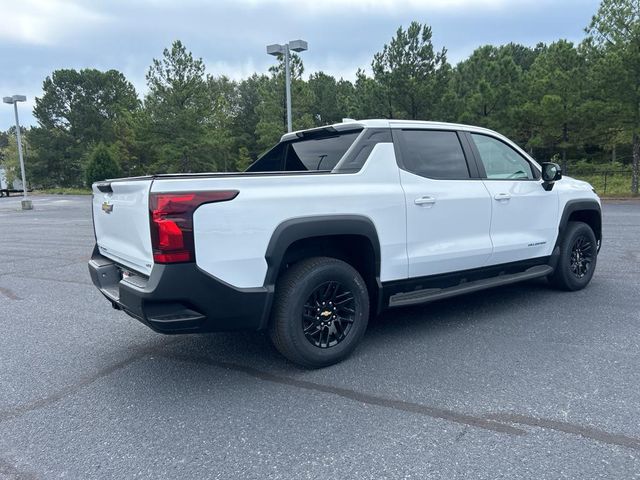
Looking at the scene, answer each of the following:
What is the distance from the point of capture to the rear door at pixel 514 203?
4641mm

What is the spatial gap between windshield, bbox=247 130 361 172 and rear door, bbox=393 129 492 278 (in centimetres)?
53

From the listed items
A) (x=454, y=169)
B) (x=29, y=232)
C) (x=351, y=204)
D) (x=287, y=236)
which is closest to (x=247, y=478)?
(x=287, y=236)

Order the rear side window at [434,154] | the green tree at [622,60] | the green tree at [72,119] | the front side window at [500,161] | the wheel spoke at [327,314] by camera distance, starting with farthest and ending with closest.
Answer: the green tree at [72,119]
the green tree at [622,60]
the front side window at [500,161]
the rear side window at [434,154]
the wheel spoke at [327,314]

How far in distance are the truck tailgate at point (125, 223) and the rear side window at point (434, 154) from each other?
7.02 ft

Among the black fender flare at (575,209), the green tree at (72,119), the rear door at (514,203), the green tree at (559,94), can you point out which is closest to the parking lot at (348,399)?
the rear door at (514,203)

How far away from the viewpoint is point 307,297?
348cm

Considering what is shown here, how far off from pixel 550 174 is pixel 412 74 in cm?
2091

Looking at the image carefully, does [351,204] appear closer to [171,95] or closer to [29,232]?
[29,232]

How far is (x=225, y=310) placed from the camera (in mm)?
3182

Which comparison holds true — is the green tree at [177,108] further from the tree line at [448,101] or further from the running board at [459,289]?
the running board at [459,289]

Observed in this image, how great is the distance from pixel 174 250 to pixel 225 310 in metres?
0.52

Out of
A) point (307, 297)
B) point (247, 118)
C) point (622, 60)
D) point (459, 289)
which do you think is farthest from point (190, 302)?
point (247, 118)

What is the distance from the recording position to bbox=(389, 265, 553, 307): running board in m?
4.01

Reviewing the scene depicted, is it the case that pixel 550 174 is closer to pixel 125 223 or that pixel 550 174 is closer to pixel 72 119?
pixel 125 223
